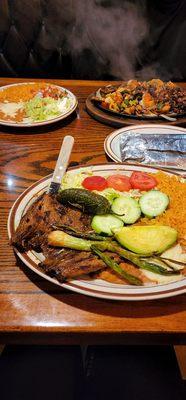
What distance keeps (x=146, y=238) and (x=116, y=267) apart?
0.52 feet

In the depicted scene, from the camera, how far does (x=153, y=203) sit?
1.55 m

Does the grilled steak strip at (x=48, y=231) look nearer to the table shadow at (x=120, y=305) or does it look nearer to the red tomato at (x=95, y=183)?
the table shadow at (x=120, y=305)

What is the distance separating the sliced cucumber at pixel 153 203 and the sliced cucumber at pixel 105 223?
15 centimetres

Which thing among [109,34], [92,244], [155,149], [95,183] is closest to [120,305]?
[92,244]

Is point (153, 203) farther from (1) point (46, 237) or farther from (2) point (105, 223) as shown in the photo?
(1) point (46, 237)

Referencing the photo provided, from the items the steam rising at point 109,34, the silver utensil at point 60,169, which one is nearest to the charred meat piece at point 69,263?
the silver utensil at point 60,169

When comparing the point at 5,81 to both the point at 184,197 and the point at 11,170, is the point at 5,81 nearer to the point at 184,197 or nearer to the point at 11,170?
the point at 11,170

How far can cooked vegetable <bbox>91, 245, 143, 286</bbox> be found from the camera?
1.24 metres

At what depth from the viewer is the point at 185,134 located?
2.29 m

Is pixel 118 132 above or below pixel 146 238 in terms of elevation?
below

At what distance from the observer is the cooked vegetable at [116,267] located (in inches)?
48.6

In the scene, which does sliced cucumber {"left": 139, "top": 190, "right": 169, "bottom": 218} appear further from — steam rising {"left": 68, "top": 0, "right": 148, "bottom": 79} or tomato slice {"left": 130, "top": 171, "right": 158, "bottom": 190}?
steam rising {"left": 68, "top": 0, "right": 148, "bottom": 79}

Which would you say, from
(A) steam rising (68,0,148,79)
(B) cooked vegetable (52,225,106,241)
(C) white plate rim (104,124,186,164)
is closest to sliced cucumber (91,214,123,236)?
(B) cooked vegetable (52,225,106,241)
